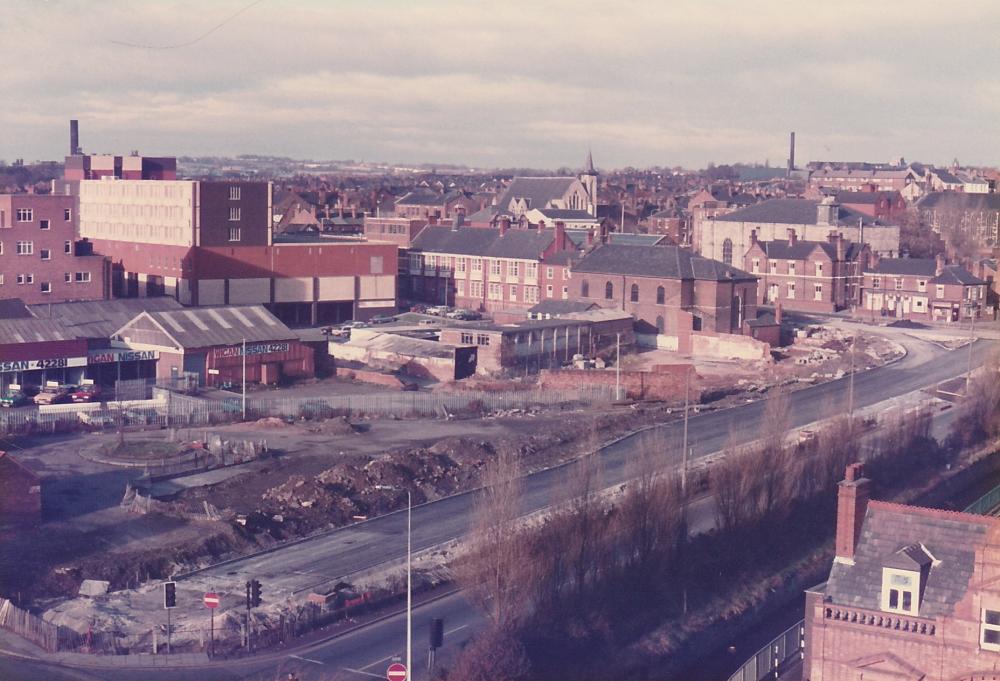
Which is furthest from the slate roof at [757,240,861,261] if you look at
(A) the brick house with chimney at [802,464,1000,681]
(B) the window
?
(B) the window

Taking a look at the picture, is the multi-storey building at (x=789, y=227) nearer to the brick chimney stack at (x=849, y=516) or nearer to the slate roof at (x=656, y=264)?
the slate roof at (x=656, y=264)

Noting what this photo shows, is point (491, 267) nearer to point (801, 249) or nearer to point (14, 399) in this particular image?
point (801, 249)

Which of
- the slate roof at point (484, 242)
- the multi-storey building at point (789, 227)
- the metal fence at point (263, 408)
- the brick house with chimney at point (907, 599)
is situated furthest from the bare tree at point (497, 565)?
the multi-storey building at point (789, 227)

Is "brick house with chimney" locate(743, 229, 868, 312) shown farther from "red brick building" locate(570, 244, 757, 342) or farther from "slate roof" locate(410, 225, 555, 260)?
"slate roof" locate(410, 225, 555, 260)

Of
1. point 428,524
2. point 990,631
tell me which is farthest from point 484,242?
point 990,631

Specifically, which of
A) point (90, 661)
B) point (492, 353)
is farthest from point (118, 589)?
point (492, 353)

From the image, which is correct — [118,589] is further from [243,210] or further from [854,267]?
[854,267]
